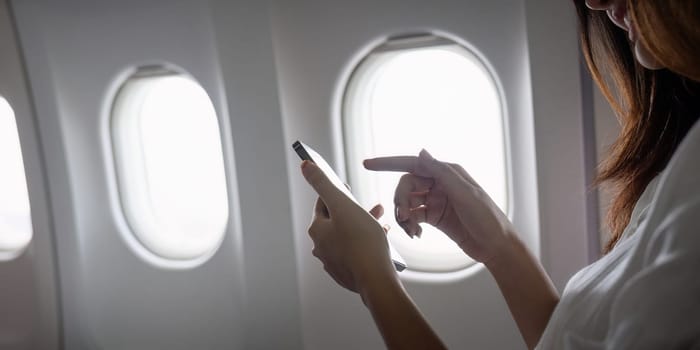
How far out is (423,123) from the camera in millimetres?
2242

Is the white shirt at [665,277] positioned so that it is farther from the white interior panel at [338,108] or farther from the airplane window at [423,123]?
the airplane window at [423,123]

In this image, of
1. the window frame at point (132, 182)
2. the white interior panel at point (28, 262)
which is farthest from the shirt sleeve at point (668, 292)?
the white interior panel at point (28, 262)

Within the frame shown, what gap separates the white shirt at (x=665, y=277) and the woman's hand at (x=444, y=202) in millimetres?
423

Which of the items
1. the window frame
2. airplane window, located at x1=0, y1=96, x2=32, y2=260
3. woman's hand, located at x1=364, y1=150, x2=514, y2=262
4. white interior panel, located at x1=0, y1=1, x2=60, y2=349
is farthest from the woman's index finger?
airplane window, located at x1=0, y1=96, x2=32, y2=260

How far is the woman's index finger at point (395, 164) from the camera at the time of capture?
122cm

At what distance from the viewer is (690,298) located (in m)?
0.64

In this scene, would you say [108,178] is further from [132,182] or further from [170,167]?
[170,167]

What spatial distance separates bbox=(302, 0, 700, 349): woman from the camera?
2.13 ft

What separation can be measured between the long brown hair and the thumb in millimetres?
456

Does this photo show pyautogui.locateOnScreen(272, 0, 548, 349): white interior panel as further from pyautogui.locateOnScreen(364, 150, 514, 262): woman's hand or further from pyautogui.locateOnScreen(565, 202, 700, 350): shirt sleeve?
pyautogui.locateOnScreen(565, 202, 700, 350): shirt sleeve

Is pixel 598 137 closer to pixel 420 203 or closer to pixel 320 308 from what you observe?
pixel 420 203

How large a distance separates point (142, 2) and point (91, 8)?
23 cm

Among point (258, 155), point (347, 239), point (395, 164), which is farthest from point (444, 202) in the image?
point (258, 155)

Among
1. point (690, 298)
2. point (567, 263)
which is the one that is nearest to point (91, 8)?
point (567, 263)
